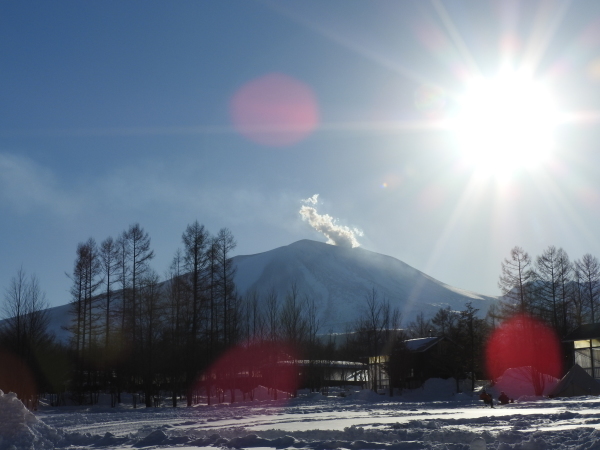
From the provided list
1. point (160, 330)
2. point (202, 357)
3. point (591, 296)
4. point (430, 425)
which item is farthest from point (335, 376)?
point (430, 425)

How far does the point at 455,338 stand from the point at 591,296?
15031mm

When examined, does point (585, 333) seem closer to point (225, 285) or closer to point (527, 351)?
point (527, 351)

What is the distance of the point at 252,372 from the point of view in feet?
149

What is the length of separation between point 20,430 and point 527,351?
39590 millimetres

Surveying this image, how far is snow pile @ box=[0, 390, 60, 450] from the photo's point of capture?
13492mm

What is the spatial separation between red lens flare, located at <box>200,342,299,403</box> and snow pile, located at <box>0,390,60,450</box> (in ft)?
78.3

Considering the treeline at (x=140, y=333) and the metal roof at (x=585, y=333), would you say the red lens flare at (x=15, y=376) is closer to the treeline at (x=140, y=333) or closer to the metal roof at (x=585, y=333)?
the treeline at (x=140, y=333)

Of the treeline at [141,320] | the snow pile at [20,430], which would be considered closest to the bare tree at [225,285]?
the treeline at [141,320]

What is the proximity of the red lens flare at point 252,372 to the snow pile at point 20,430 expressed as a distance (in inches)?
939

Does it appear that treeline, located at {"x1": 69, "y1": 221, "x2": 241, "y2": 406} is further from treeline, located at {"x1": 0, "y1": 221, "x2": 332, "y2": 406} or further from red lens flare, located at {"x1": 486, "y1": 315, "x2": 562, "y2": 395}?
red lens flare, located at {"x1": 486, "y1": 315, "x2": 562, "y2": 395}

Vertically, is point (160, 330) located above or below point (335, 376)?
above

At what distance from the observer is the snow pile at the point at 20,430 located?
13.5 metres

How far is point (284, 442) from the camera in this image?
1291 centimetres

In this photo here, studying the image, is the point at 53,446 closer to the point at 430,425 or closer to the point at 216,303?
the point at 430,425
